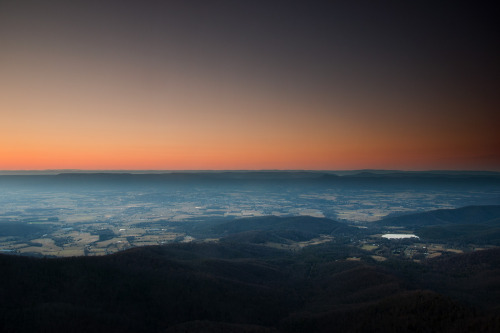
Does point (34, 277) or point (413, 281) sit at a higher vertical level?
point (34, 277)

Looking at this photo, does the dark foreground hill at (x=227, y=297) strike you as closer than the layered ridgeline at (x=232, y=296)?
Yes

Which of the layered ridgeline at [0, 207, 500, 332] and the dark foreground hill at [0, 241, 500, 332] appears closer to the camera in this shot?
the dark foreground hill at [0, 241, 500, 332]

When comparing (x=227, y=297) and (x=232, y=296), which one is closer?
(x=227, y=297)

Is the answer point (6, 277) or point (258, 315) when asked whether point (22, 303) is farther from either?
point (258, 315)

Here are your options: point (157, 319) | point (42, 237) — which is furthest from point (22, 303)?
point (42, 237)
